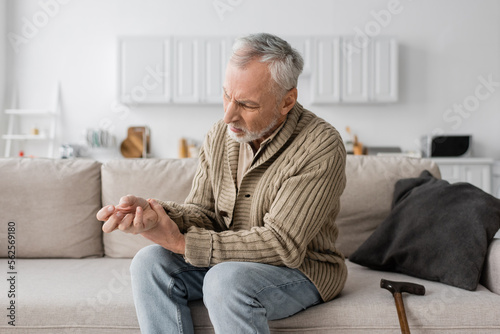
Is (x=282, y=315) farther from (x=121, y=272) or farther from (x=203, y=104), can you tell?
(x=203, y=104)

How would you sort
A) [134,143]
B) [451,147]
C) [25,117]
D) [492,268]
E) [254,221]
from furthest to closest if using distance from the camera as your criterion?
[25,117]
[134,143]
[451,147]
[492,268]
[254,221]

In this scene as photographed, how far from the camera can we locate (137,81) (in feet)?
15.7

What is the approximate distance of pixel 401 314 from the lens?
1.36 metres

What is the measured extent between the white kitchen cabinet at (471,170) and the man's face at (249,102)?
3481mm

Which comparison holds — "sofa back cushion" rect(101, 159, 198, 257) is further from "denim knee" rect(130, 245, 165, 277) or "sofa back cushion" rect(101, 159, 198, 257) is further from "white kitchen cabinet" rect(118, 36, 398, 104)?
"white kitchen cabinet" rect(118, 36, 398, 104)

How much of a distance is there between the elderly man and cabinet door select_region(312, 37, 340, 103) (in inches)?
135

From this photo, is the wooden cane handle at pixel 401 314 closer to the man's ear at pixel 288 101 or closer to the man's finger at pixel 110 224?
the man's ear at pixel 288 101

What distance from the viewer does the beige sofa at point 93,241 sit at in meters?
1.47

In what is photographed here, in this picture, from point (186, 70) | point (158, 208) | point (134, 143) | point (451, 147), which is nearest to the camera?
point (158, 208)

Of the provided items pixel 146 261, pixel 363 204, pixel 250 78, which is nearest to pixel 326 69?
pixel 363 204

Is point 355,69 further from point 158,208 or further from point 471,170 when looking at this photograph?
point 158,208

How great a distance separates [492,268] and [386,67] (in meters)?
3.60

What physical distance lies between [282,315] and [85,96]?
14.5ft

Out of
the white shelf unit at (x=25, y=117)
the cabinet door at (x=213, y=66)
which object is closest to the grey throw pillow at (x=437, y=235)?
the cabinet door at (x=213, y=66)
